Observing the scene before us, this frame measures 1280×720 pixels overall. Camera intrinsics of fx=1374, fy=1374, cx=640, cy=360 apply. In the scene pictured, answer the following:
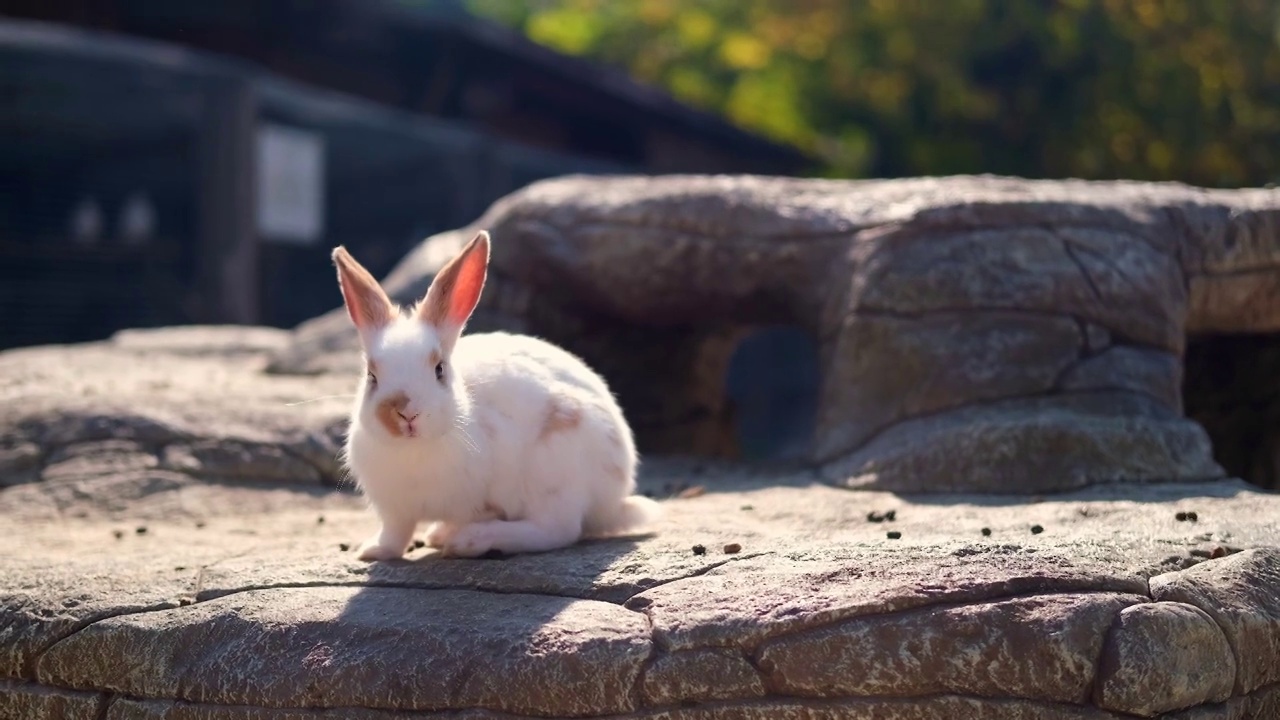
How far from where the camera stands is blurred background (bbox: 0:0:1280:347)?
1042 centimetres

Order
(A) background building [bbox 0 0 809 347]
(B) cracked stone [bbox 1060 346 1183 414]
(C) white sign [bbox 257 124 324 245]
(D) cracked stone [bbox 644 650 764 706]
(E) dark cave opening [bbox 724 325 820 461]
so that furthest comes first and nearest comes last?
(E) dark cave opening [bbox 724 325 820 461] → (C) white sign [bbox 257 124 324 245] → (A) background building [bbox 0 0 809 347] → (B) cracked stone [bbox 1060 346 1183 414] → (D) cracked stone [bbox 644 650 764 706]

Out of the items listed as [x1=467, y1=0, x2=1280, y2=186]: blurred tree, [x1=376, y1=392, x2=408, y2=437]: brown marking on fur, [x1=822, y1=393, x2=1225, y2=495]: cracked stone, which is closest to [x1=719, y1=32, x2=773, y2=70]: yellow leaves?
[x1=467, y1=0, x2=1280, y2=186]: blurred tree

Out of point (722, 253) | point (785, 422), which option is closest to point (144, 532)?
point (722, 253)

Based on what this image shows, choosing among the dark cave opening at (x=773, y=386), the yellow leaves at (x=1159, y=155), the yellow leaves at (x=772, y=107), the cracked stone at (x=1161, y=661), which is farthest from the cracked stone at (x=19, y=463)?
the yellow leaves at (x=772, y=107)

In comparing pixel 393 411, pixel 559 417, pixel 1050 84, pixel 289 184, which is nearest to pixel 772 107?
pixel 1050 84

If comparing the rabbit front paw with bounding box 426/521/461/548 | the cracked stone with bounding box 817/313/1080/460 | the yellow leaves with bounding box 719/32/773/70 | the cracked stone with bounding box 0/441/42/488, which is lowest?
the cracked stone with bounding box 0/441/42/488

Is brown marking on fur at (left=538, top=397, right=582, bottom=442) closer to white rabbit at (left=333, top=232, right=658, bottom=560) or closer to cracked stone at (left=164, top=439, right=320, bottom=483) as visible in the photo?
white rabbit at (left=333, top=232, right=658, bottom=560)

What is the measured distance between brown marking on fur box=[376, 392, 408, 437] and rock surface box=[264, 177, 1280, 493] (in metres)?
2.17

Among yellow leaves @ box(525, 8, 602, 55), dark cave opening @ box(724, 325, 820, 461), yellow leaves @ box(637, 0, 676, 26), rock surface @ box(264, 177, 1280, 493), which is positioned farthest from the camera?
yellow leaves @ box(525, 8, 602, 55)

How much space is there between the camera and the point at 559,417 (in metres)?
4.03

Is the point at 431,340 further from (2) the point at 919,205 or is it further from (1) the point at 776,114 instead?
(1) the point at 776,114

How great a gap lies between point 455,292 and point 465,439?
1.42 ft

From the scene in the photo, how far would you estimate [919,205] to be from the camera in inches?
224

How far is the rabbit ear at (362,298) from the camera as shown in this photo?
3.86m
